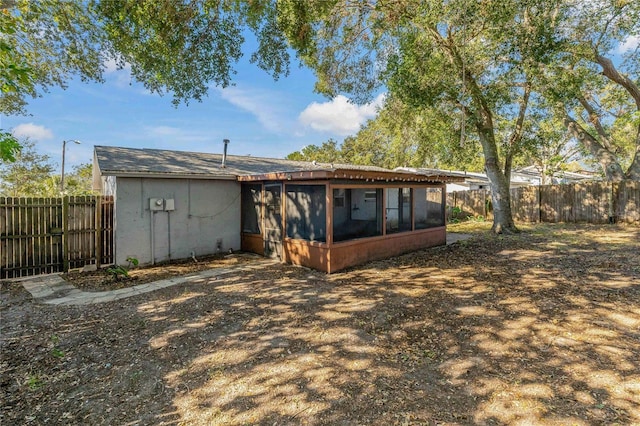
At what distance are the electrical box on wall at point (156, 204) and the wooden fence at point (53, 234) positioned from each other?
869 millimetres

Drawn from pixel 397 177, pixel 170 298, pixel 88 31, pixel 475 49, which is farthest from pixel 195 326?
pixel 475 49

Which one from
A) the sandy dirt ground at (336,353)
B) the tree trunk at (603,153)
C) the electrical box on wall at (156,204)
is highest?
the tree trunk at (603,153)

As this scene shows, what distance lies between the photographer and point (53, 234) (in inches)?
280

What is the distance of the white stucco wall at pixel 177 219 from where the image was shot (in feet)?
24.8

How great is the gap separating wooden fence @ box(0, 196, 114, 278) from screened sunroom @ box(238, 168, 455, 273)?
139 inches

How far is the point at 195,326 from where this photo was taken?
4.30 m

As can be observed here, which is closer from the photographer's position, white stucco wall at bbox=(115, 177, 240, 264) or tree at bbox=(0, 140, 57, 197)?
white stucco wall at bbox=(115, 177, 240, 264)

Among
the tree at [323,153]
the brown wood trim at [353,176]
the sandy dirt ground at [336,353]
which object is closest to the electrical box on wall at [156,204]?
the brown wood trim at [353,176]

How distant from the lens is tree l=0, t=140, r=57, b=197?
725 inches

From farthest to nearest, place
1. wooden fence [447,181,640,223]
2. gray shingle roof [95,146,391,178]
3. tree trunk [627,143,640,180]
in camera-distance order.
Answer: tree trunk [627,143,640,180], wooden fence [447,181,640,223], gray shingle roof [95,146,391,178]

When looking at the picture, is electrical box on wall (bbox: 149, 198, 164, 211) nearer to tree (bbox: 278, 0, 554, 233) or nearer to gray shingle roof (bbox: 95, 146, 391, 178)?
gray shingle roof (bbox: 95, 146, 391, 178)

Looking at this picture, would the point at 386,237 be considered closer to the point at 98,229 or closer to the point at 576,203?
the point at 98,229

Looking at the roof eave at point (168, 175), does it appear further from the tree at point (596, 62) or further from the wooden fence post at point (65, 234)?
the tree at point (596, 62)

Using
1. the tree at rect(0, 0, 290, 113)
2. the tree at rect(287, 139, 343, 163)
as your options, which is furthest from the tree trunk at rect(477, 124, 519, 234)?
the tree at rect(287, 139, 343, 163)
